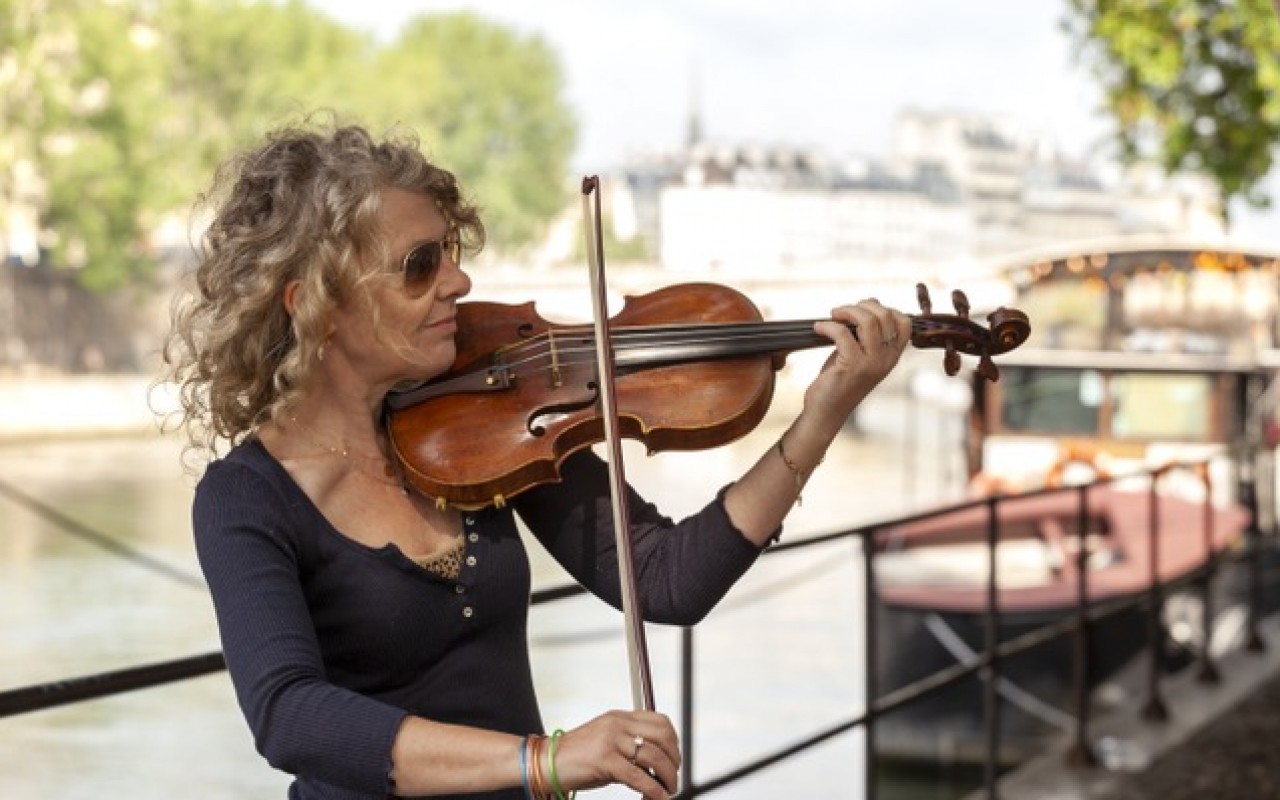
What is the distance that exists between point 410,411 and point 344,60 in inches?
2508

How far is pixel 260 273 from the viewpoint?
163cm

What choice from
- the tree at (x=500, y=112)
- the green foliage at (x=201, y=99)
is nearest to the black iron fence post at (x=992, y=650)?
the green foliage at (x=201, y=99)

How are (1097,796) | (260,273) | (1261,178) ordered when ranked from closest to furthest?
(260,273), (1097,796), (1261,178)

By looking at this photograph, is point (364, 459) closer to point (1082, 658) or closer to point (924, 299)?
point (924, 299)

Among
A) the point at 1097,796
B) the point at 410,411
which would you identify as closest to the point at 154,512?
the point at 1097,796

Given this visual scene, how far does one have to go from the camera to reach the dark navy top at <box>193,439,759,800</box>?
150cm

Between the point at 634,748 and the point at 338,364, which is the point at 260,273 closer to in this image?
the point at 338,364

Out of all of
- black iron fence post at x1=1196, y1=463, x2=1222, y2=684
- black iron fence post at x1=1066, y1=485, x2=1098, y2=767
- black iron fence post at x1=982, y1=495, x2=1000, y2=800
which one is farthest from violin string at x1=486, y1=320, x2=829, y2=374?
black iron fence post at x1=1196, y1=463, x2=1222, y2=684

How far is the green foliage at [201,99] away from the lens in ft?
155

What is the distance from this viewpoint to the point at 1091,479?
11.1m

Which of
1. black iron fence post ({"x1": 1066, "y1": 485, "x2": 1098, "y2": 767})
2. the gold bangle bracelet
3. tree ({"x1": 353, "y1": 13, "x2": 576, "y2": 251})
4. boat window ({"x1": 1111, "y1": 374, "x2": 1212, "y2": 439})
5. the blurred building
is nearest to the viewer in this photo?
the gold bangle bracelet

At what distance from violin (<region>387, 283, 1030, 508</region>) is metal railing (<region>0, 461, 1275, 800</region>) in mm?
339

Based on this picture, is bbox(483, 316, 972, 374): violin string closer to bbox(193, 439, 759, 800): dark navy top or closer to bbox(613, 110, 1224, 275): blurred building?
bbox(193, 439, 759, 800): dark navy top

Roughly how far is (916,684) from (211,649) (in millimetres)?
18254
